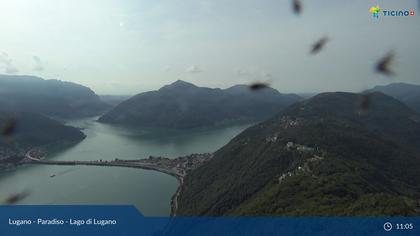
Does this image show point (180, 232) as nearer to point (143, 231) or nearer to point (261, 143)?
point (143, 231)

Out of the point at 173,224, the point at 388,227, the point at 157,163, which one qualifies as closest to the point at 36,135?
the point at 157,163

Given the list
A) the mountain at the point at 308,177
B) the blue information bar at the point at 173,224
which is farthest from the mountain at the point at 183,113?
the blue information bar at the point at 173,224

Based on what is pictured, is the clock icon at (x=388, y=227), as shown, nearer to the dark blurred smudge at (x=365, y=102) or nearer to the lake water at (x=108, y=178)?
the dark blurred smudge at (x=365, y=102)

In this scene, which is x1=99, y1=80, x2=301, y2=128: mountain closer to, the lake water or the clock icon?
the lake water

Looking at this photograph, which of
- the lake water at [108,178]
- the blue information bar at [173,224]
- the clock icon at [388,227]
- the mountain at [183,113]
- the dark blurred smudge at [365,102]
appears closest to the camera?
the dark blurred smudge at [365,102]

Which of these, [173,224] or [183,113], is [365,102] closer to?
[173,224]

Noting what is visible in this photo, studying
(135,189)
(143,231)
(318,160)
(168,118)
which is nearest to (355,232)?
(318,160)
